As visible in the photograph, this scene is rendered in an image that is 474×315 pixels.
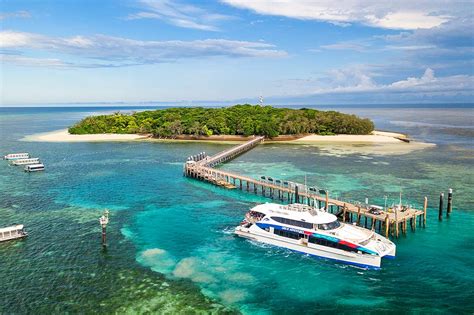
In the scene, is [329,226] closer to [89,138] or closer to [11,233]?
[11,233]

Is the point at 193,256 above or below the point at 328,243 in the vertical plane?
below

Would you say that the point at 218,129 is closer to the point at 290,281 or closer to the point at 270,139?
the point at 270,139

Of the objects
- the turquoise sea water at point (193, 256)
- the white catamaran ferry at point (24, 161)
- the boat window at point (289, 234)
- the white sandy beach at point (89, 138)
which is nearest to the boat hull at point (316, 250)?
the boat window at point (289, 234)

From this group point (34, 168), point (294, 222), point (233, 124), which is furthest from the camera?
point (233, 124)

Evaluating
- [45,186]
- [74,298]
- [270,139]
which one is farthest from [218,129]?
[74,298]

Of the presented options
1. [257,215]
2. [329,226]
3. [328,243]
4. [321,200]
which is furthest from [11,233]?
[321,200]

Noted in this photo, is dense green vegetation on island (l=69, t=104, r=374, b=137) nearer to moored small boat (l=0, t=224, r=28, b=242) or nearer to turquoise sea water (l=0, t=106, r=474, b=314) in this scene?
turquoise sea water (l=0, t=106, r=474, b=314)

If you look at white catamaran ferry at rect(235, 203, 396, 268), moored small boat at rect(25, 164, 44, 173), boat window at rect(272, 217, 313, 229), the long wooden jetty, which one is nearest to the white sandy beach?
moored small boat at rect(25, 164, 44, 173)
